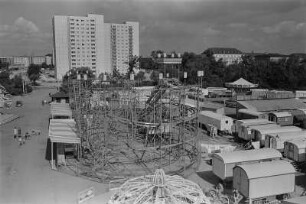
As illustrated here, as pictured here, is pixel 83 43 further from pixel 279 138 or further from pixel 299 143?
pixel 299 143

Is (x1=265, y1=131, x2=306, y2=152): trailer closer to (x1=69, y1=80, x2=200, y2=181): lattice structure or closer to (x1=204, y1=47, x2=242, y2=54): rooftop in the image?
(x1=69, y1=80, x2=200, y2=181): lattice structure

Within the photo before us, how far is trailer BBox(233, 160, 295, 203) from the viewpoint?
12.2 metres

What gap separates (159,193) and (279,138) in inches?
490

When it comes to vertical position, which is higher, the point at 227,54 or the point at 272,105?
the point at 227,54

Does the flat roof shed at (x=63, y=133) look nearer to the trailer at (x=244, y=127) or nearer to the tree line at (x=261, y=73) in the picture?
the trailer at (x=244, y=127)

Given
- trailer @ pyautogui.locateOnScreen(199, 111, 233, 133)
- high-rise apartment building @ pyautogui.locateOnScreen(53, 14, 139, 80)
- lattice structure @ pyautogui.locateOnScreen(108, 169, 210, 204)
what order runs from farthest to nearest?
high-rise apartment building @ pyautogui.locateOnScreen(53, 14, 139, 80) < trailer @ pyautogui.locateOnScreen(199, 111, 233, 133) < lattice structure @ pyautogui.locateOnScreen(108, 169, 210, 204)

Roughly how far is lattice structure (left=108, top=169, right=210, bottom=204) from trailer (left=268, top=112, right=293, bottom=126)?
18.1 m

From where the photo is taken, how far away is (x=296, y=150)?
642 inches

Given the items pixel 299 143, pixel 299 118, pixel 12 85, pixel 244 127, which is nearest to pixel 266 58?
pixel 12 85

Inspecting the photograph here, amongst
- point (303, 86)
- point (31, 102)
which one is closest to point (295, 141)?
point (31, 102)

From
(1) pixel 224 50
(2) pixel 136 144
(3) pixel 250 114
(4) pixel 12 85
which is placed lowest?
(2) pixel 136 144

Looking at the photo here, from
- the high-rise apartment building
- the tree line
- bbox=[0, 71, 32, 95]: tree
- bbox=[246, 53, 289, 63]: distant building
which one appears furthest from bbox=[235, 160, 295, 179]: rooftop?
the high-rise apartment building

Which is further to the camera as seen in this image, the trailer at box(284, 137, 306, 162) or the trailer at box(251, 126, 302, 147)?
the trailer at box(251, 126, 302, 147)

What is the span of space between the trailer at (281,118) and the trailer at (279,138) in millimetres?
5216
